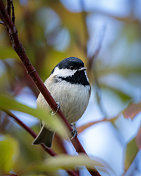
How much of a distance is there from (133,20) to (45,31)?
0.86 meters

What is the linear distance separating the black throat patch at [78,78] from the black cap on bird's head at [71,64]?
59 mm

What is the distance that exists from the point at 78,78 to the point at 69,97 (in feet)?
0.73

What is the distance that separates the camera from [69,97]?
238 centimetres

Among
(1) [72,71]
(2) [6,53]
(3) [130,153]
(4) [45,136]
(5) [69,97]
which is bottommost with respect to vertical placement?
(4) [45,136]

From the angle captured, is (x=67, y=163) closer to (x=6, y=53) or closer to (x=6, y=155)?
(x=6, y=155)

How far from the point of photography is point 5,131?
225 centimetres

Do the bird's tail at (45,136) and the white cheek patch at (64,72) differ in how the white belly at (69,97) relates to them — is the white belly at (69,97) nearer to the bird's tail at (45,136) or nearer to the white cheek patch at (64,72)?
the white cheek patch at (64,72)

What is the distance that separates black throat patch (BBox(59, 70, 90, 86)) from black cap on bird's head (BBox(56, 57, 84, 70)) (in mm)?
59

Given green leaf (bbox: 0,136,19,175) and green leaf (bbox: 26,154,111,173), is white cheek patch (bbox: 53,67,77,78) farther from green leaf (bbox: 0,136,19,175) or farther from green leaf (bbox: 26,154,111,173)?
green leaf (bbox: 26,154,111,173)

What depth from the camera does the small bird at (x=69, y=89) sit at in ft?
7.80

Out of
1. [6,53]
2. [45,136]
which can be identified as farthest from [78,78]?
[6,53]

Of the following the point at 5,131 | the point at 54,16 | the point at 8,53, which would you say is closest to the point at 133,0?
the point at 54,16

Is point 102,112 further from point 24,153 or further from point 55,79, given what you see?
point 24,153

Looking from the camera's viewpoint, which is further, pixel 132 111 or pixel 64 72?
pixel 64 72
